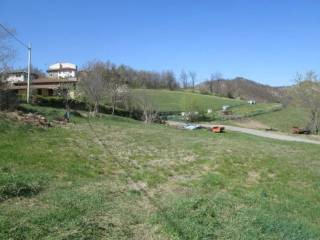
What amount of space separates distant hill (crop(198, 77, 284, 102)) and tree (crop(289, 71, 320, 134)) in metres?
69.6

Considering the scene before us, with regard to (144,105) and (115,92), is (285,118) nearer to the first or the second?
(144,105)

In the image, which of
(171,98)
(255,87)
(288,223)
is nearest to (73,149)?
(288,223)

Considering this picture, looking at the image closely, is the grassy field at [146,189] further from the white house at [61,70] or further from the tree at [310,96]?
the white house at [61,70]

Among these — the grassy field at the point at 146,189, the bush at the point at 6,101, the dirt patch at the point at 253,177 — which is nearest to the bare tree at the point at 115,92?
the bush at the point at 6,101

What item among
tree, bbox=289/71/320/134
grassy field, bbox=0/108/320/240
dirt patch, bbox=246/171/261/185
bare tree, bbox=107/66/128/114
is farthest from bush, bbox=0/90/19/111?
tree, bbox=289/71/320/134

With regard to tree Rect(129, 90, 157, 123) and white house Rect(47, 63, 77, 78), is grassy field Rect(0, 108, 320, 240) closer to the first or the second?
tree Rect(129, 90, 157, 123)

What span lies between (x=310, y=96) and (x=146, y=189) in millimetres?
38242

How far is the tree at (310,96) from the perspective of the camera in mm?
44156

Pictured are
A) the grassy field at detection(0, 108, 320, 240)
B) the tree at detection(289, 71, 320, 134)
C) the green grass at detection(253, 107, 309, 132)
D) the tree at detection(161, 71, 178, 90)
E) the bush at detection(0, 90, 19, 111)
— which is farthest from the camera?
the tree at detection(161, 71, 178, 90)

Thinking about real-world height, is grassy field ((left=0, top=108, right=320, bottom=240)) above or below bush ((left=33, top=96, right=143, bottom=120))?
below

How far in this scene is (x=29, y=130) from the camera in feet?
56.2

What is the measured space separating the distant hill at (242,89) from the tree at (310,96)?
6955 cm

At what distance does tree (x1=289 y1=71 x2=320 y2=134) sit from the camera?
145 feet

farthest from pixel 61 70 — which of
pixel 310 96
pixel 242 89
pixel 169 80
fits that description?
pixel 310 96
